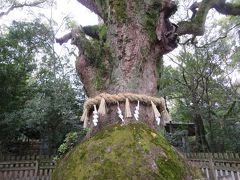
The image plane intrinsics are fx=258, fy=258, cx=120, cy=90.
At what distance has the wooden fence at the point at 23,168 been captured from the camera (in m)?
8.20

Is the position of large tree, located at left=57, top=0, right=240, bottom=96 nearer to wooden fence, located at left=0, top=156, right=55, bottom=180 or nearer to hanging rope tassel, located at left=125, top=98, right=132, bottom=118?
hanging rope tassel, located at left=125, top=98, right=132, bottom=118

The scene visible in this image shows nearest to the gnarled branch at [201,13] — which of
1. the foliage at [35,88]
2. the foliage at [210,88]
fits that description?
the foliage at [35,88]

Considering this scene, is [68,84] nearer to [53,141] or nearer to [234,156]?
[53,141]

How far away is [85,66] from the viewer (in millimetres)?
2301

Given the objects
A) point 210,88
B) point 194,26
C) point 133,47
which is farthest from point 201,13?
point 210,88

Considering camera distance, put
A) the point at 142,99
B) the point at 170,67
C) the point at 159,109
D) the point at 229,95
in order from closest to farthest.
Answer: the point at 142,99 < the point at 159,109 < the point at 229,95 < the point at 170,67

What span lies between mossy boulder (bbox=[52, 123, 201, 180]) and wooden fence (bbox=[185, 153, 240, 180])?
5696mm

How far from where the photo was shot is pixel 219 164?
7.90 m

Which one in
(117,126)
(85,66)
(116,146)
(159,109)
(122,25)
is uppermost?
(122,25)

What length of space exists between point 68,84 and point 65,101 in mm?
1085

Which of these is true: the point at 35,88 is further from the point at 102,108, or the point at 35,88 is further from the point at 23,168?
the point at 102,108

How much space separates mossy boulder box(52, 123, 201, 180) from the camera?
1.47 m

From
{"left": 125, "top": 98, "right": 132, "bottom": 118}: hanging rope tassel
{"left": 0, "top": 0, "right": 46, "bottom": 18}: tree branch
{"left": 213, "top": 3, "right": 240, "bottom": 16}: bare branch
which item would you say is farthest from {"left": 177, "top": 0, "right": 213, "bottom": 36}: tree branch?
{"left": 0, "top": 0, "right": 46, "bottom": 18}: tree branch

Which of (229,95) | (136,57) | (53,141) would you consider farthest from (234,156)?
(136,57)
